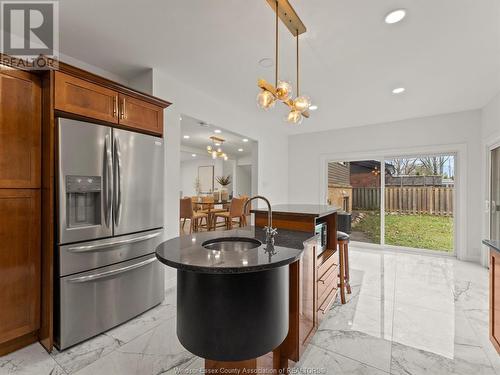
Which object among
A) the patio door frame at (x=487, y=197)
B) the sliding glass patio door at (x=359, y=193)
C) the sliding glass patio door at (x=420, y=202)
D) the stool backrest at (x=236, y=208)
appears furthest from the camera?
the stool backrest at (x=236, y=208)

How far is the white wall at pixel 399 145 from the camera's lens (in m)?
4.16

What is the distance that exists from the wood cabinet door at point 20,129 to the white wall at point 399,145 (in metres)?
5.02

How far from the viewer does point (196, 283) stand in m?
1.25

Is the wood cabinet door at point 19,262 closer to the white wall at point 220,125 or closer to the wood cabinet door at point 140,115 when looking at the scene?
the wood cabinet door at point 140,115

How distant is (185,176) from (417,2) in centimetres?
995

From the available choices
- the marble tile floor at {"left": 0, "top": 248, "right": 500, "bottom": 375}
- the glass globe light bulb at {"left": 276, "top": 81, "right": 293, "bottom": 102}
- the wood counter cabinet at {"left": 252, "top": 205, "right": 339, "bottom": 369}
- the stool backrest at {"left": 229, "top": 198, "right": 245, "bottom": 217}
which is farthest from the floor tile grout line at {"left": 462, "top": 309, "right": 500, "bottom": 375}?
the stool backrest at {"left": 229, "top": 198, "right": 245, "bottom": 217}

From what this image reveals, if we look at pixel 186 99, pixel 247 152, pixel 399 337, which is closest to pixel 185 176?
pixel 247 152

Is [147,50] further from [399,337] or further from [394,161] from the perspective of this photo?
[394,161]

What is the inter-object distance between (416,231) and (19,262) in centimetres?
591

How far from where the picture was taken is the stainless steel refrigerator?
74.0 inches

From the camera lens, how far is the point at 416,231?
15.9 feet

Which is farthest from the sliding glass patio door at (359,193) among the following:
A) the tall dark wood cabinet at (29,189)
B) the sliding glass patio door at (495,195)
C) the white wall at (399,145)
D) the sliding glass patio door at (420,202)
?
the tall dark wood cabinet at (29,189)

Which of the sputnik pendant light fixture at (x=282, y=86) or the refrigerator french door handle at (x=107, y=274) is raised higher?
the sputnik pendant light fixture at (x=282, y=86)

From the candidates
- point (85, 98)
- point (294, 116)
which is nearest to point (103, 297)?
point (85, 98)
